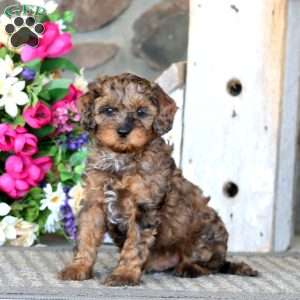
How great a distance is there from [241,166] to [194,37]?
2.25 feet

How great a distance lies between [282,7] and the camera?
4531mm

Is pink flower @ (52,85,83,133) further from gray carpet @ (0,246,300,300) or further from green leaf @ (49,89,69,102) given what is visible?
gray carpet @ (0,246,300,300)

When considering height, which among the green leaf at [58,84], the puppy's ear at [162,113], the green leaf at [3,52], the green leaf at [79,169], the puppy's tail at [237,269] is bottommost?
the puppy's tail at [237,269]

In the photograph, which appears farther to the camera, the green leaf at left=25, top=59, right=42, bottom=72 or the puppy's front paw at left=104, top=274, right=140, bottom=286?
the green leaf at left=25, top=59, right=42, bottom=72

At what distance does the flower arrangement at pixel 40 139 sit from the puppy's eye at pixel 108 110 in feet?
2.96

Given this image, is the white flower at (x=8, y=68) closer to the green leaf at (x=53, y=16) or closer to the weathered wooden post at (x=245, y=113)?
the green leaf at (x=53, y=16)

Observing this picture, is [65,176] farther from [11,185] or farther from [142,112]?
[142,112]

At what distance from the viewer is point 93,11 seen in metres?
5.15

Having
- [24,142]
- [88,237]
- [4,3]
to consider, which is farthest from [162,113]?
[4,3]

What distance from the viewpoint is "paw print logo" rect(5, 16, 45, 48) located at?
4582 millimetres

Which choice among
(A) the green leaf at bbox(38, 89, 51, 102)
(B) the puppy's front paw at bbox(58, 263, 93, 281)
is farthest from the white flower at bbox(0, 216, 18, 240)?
(B) the puppy's front paw at bbox(58, 263, 93, 281)

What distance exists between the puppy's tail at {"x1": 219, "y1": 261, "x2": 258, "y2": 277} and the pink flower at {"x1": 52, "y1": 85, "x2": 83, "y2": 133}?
111 cm

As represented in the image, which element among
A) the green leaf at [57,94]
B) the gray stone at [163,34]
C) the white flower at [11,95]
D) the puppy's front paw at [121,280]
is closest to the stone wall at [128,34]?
the gray stone at [163,34]

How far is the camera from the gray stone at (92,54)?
17.0 ft
